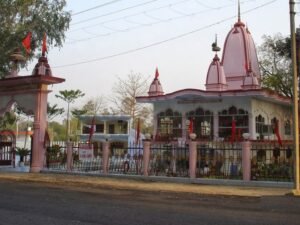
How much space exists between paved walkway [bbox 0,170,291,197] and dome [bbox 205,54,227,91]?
803cm

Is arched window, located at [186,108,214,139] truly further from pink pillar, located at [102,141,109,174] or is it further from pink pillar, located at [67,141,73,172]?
pink pillar, located at [67,141,73,172]

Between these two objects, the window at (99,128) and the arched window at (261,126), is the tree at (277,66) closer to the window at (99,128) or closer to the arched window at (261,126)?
the arched window at (261,126)

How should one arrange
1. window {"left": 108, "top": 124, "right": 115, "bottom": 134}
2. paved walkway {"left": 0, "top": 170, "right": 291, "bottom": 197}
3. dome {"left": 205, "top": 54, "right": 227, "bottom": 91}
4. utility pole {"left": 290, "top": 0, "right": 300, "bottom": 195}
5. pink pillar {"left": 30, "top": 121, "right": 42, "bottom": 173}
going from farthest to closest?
window {"left": 108, "top": 124, "right": 115, "bottom": 134}, dome {"left": 205, "top": 54, "right": 227, "bottom": 91}, pink pillar {"left": 30, "top": 121, "right": 42, "bottom": 173}, paved walkway {"left": 0, "top": 170, "right": 291, "bottom": 197}, utility pole {"left": 290, "top": 0, "right": 300, "bottom": 195}

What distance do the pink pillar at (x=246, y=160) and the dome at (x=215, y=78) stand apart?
7881 mm

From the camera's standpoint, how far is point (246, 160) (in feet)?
54.4

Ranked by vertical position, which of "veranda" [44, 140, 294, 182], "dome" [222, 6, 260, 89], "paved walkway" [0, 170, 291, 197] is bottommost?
"paved walkway" [0, 170, 291, 197]

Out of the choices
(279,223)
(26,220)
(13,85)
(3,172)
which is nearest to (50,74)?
(13,85)

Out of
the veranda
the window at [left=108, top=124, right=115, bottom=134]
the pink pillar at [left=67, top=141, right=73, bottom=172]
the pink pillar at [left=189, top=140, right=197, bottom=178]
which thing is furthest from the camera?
the window at [left=108, top=124, right=115, bottom=134]

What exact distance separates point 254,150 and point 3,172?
1203cm

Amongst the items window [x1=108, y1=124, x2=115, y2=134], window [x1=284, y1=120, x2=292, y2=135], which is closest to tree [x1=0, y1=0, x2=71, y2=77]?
window [x1=284, y1=120, x2=292, y2=135]

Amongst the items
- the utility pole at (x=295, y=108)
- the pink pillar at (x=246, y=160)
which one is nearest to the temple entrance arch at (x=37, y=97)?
the pink pillar at (x=246, y=160)

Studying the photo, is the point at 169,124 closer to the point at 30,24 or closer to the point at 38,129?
the point at 38,129

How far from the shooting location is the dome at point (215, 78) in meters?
24.4

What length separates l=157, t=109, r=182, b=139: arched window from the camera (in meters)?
24.5
